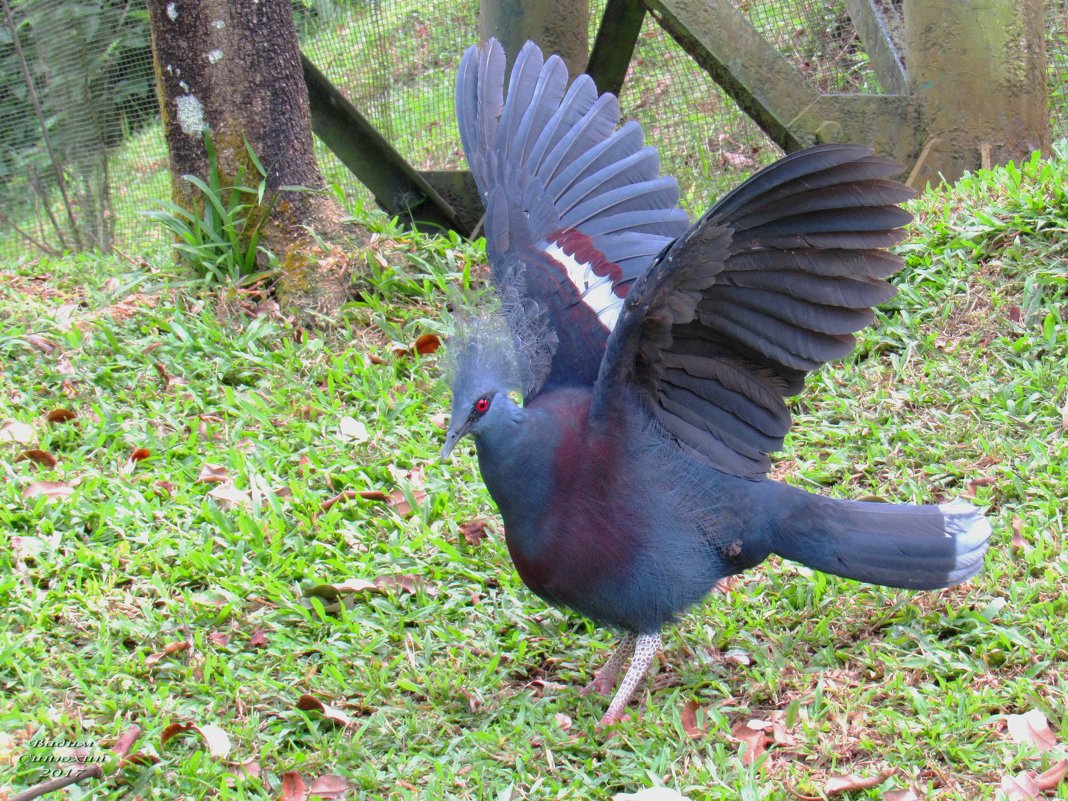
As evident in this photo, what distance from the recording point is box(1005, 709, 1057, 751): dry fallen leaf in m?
2.72

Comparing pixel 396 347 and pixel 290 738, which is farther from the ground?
pixel 396 347

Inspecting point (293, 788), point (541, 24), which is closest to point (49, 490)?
point (293, 788)

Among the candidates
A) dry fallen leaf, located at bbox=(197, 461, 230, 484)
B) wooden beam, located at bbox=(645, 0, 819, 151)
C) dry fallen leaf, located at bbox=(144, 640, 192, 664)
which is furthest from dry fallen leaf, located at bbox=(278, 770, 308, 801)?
wooden beam, located at bbox=(645, 0, 819, 151)

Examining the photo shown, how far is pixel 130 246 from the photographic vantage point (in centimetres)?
667

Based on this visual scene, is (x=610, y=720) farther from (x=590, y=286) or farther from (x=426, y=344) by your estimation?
(x=426, y=344)

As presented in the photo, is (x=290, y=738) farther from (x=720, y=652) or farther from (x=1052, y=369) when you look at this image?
(x=1052, y=369)

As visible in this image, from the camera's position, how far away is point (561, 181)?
393cm

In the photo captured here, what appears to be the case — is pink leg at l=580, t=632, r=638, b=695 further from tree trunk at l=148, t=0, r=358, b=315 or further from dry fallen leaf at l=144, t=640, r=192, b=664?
tree trunk at l=148, t=0, r=358, b=315

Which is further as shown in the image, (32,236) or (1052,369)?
(32,236)

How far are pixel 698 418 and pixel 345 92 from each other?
371 cm

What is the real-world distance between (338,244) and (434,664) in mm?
2558

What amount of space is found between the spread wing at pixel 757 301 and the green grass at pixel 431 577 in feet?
2.21

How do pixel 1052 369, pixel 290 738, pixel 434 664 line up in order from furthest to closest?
pixel 1052 369
pixel 434 664
pixel 290 738

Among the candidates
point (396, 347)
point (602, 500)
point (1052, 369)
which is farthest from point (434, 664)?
point (1052, 369)
